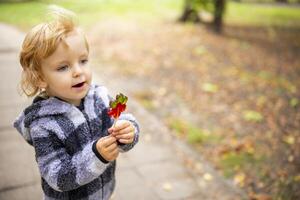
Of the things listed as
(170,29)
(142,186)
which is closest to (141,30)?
(170,29)

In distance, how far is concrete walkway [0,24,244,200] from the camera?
11.6ft

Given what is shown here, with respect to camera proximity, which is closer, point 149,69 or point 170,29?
point 149,69

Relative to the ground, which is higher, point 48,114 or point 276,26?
point 48,114

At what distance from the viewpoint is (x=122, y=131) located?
173cm

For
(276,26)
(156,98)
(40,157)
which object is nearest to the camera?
(40,157)

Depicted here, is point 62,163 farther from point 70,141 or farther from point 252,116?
point 252,116

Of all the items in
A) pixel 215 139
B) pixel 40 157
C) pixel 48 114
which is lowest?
pixel 215 139

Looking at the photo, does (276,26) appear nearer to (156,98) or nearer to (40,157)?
(156,98)

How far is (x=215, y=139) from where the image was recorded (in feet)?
15.2

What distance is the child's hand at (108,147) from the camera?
167 cm

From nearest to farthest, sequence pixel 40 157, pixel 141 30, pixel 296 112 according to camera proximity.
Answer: pixel 40 157
pixel 296 112
pixel 141 30

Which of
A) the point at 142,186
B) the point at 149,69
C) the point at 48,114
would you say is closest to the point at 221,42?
the point at 149,69

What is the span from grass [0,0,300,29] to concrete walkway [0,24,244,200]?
6.67 metres

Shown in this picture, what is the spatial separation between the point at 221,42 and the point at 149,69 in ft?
8.48
